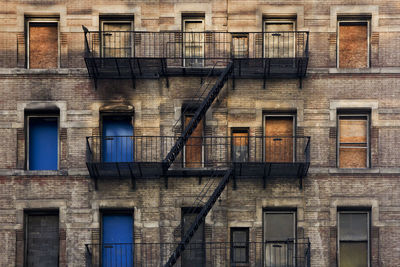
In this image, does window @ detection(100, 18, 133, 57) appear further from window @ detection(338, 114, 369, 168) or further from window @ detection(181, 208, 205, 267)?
window @ detection(338, 114, 369, 168)

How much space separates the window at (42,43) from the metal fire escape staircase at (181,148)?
15.0 feet

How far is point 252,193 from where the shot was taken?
19031mm

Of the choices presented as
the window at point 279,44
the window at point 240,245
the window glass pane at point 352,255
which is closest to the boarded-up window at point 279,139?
the window at point 279,44

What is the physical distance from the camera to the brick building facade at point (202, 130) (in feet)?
62.1

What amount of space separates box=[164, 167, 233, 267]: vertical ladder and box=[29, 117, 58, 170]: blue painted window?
449 centimetres

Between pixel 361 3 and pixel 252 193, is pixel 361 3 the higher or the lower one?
the higher one

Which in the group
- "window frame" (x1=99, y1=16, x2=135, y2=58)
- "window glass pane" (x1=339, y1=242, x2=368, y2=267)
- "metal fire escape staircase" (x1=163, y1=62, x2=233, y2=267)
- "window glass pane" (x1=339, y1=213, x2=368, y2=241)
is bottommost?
"window glass pane" (x1=339, y1=242, x2=368, y2=267)

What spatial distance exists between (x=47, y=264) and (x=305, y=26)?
10397mm

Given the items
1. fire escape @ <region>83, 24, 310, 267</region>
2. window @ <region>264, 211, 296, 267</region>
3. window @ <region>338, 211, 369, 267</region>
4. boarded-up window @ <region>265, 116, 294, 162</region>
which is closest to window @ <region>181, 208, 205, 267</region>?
fire escape @ <region>83, 24, 310, 267</region>

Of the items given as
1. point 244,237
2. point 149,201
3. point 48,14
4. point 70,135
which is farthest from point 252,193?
point 48,14

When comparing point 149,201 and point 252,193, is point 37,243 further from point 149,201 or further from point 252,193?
point 252,193

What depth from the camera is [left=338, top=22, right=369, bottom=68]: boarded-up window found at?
19.7 metres

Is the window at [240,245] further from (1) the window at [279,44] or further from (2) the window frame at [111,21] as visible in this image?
(2) the window frame at [111,21]

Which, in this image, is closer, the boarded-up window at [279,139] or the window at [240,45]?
the boarded-up window at [279,139]
